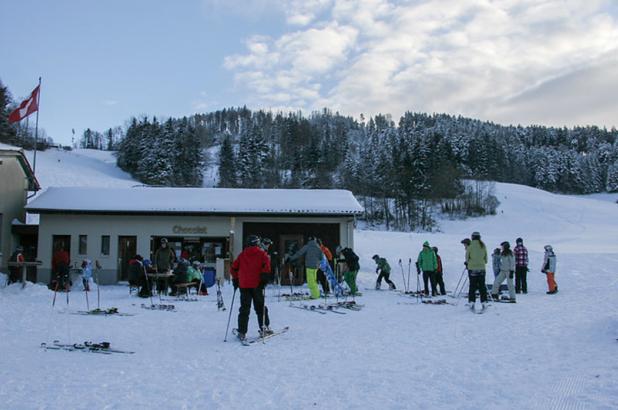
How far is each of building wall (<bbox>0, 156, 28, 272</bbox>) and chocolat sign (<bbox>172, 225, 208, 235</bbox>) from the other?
7.37 meters

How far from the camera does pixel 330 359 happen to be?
23.6ft

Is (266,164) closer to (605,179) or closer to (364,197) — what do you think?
(364,197)

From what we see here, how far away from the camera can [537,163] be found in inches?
4532

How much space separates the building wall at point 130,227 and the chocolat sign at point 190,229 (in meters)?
0.04

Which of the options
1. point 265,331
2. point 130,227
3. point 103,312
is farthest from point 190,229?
point 265,331

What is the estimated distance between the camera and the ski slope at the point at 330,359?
5.28 metres

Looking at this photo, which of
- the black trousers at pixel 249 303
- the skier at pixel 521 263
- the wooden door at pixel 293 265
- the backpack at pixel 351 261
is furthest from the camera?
the wooden door at pixel 293 265

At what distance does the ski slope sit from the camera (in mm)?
5277

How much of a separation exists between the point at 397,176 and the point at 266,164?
2831 centimetres

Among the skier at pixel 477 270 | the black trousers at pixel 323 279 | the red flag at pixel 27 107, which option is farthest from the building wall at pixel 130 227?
the skier at pixel 477 270

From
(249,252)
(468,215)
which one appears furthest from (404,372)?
(468,215)

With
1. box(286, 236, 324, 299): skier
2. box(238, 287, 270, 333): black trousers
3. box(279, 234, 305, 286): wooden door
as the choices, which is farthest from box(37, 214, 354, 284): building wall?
box(238, 287, 270, 333): black trousers

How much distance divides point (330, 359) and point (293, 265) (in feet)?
45.9

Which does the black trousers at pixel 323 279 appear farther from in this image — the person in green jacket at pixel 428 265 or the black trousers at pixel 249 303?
the black trousers at pixel 249 303
